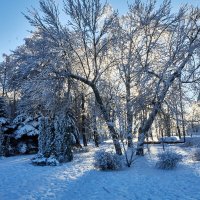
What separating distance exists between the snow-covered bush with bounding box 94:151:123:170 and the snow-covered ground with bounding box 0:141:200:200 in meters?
0.35

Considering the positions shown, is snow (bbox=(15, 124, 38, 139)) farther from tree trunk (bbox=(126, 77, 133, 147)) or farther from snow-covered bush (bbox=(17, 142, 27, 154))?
tree trunk (bbox=(126, 77, 133, 147))

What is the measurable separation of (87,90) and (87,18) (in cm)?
535

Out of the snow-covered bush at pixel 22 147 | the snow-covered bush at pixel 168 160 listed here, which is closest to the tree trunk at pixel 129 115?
the snow-covered bush at pixel 168 160

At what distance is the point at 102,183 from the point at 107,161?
2.96 meters

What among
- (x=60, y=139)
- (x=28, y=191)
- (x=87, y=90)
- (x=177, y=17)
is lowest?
(x=28, y=191)

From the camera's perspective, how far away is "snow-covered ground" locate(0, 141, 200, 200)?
355 inches

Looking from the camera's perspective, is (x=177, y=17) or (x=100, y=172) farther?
(x=177, y=17)

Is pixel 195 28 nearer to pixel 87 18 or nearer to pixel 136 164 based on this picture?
pixel 87 18

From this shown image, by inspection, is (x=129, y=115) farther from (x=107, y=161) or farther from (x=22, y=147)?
(x=22, y=147)

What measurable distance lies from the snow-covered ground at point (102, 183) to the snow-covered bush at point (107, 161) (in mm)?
352

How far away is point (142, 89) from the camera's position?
17672 millimetres

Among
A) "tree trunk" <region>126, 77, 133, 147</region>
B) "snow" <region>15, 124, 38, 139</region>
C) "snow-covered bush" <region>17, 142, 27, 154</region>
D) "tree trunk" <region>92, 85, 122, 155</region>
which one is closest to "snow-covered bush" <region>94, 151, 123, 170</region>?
"tree trunk" <region>126, 77, 133, 147</region>

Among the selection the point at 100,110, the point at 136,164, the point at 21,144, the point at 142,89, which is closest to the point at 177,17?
the point at 142,89

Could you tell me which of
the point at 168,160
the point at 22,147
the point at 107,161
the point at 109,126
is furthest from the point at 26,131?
the point at 168,160
